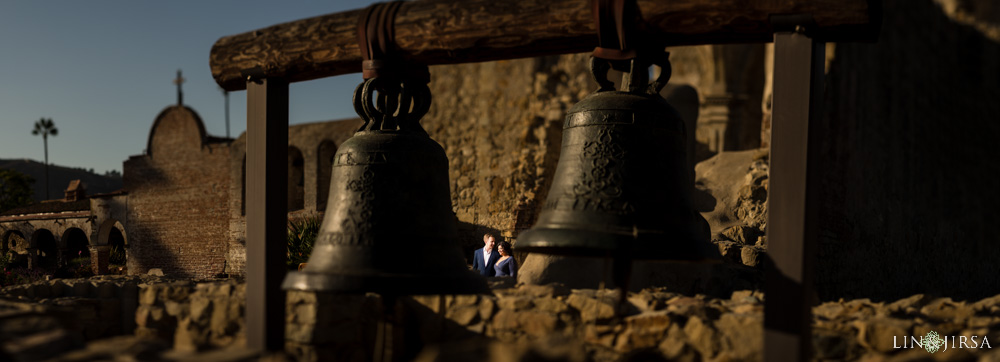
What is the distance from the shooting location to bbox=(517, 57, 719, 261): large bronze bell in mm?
3039

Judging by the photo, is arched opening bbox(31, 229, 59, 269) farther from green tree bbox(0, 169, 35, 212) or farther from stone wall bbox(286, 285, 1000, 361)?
stone wall bbox(286, 285, 1000, 361)

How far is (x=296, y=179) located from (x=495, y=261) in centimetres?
869

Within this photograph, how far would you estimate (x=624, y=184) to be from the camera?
10.4ft

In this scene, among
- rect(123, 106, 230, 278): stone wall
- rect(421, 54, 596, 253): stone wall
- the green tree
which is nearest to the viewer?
rect(421, 54, 596, 253): stone wall

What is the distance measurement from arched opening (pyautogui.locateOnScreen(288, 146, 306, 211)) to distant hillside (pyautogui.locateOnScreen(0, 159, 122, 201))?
46622 mm

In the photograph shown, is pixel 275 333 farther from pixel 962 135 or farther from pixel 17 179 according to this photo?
pixel 17 179

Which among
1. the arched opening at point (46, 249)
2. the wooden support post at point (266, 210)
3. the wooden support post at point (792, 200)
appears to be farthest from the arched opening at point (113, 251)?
the wooden support post at point (792, 200)

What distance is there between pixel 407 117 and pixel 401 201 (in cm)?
40

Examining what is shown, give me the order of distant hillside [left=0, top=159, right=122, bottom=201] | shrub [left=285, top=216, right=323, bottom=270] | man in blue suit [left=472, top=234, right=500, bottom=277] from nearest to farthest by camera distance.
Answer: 1. man in blue suit [left=472, top=234, right=500, bottom=277]
2. shrub [left=285, top=216, right=323, bottom=270]
3. distant hillside [left=0, top=159, right=122, bottom=201]

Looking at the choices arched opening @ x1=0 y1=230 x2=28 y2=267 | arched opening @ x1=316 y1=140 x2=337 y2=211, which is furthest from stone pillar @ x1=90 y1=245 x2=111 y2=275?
arched opening @ x1=316 y1=140 x2=337 y2=211

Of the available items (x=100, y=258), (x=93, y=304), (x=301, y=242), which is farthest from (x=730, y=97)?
(x=100, y=258)

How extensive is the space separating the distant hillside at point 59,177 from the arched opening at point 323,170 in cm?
4777

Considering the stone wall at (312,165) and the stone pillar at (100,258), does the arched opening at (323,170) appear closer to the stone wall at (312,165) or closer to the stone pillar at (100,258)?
the stone wall at (312,165)

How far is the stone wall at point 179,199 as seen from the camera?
16297mm
